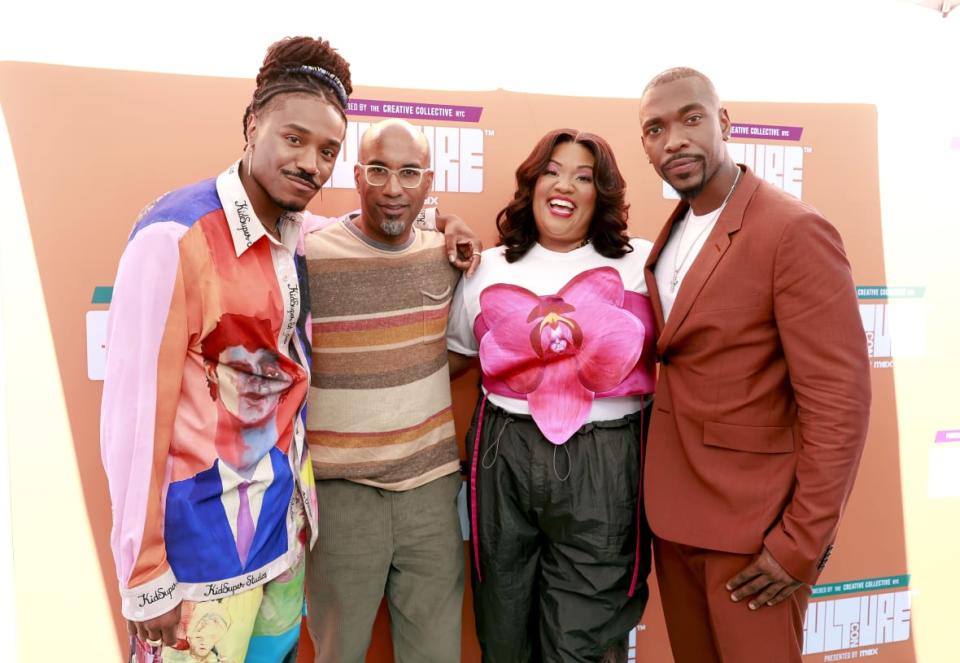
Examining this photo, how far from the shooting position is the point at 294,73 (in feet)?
4.75

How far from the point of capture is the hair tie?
145 cm

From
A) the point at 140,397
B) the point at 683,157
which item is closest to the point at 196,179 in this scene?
the point at 140,397

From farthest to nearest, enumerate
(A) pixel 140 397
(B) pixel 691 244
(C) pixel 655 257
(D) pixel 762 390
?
(C) pixel 655 257 → (B) pixel 691 244 → (D) pixel 762 390 → (A) pixel 140 397

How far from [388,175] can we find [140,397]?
0.91 meters

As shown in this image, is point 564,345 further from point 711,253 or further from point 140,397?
point 140,397

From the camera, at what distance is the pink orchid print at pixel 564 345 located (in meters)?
1.82

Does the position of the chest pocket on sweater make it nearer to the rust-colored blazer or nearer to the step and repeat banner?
the step and repeat banner

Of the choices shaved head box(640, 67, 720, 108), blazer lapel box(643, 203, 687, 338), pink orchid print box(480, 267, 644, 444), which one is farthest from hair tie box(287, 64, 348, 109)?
blazer lapel box(643, 203, 687, 338)

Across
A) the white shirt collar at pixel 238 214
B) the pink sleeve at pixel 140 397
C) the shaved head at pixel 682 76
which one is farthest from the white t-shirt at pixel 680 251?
the pink sleeve at pixel 140 397

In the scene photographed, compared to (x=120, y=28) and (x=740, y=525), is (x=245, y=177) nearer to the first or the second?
(x=120, y=28)

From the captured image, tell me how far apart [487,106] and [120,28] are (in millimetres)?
1246

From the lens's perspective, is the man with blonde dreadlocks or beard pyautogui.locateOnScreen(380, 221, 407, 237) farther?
beard pyautogui.locateOnScreen(380, 221, 407, 237)

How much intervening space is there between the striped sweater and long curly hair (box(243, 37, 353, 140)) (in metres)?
0.47

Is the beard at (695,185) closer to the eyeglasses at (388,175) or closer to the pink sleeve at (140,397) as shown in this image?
the eyeglasses at (388,175)
